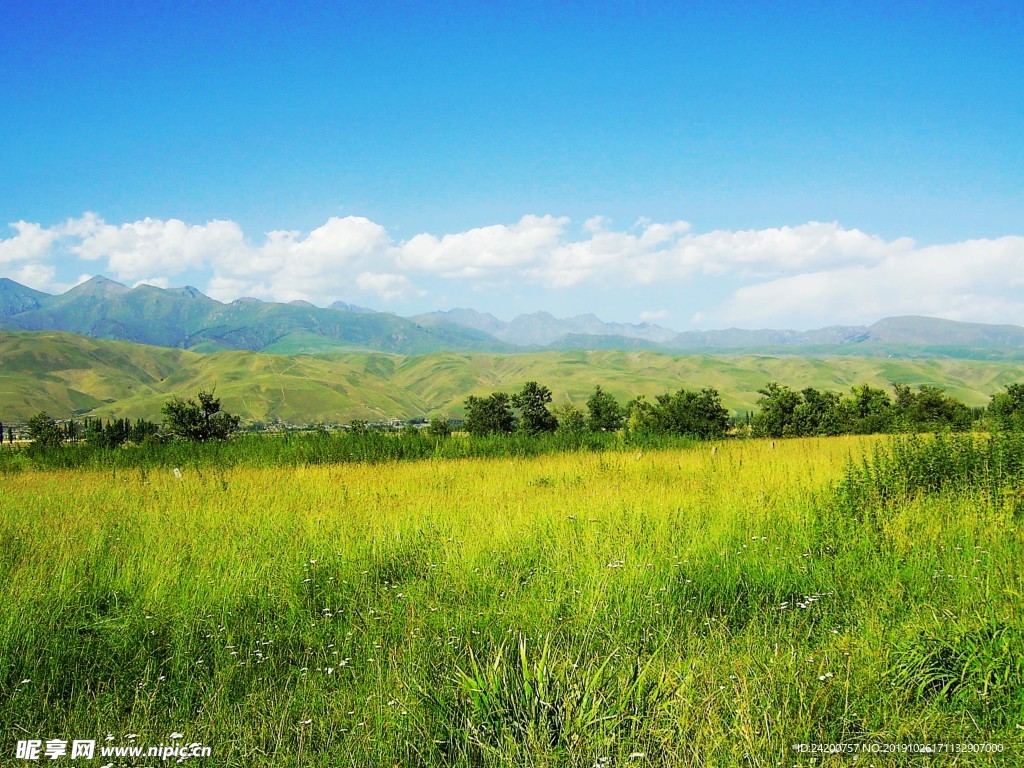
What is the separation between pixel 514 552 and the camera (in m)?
6.25

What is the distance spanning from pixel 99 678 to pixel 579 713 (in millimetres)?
3185

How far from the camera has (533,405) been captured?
53.3m

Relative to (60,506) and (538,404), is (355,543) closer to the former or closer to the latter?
(60,506)

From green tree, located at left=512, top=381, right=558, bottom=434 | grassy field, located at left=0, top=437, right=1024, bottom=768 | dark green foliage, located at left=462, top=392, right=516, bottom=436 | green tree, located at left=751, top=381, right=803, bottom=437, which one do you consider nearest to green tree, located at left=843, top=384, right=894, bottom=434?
green tree, located at left=751, top=381, right=803, bottom=437

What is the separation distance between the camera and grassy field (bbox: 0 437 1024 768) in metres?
3.08

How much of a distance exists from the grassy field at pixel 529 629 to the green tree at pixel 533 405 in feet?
135

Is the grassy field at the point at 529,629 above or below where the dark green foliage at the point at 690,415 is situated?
above

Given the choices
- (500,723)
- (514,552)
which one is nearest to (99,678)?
(500,723)

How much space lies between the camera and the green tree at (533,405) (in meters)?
50.8

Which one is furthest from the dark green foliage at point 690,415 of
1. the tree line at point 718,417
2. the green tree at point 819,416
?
the green tree at point 819,416

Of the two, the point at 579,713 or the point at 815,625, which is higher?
the point at 579,713

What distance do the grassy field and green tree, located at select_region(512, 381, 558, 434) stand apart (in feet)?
135

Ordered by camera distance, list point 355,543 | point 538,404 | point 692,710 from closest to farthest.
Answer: point 692,710
point 355,543
point 538,404

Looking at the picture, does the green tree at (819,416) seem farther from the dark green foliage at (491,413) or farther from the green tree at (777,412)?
the dark green foliage at (491,413)
